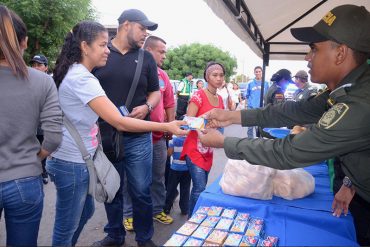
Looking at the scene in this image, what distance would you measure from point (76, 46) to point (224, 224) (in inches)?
59.5

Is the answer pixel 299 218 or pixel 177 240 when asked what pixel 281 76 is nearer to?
pixel 299 218

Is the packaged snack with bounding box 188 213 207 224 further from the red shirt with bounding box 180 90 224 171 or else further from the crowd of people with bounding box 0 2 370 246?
the red shirt with bounding box 180 90 224 171

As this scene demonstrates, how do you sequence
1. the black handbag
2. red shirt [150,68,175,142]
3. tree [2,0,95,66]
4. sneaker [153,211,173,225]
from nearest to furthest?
the black handbag → red shirt [150,68,175,142] → sneaker [153,211,173,225] → tree [2,0,95,66]

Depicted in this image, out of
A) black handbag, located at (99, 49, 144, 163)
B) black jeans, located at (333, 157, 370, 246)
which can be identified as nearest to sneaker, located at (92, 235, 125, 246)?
black handbag, located at (99, 49, 144, 163)

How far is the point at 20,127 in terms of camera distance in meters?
1.67

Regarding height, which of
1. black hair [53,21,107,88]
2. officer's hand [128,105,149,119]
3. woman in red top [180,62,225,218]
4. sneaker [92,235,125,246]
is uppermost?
black hair [53,21,107,88]

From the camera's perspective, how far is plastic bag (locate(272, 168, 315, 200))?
2158mm

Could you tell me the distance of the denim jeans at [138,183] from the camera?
2909 millimetres

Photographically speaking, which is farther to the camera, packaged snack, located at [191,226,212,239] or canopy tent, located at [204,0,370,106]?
canopy tent, located at [204,0,370,106]

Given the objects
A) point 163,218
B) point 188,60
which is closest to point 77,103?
point 163,218

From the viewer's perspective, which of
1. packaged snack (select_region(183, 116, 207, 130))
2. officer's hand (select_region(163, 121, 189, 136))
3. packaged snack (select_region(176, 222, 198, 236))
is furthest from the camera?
officer's hand (select_region(163, 121, 189, 136))

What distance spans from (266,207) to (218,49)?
4508 centimetres

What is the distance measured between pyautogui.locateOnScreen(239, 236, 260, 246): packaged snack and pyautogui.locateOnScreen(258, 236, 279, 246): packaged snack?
0.9 inches

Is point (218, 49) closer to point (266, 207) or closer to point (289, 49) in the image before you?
point (289, 49)
